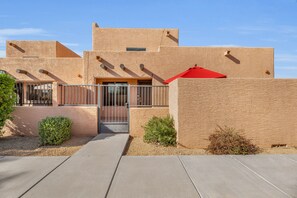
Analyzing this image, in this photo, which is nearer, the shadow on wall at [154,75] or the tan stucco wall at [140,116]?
the tan stucco wall at [140,116]

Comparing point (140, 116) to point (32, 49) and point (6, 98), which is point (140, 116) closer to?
point (6, 98)

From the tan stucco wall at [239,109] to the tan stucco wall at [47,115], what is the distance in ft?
14.7

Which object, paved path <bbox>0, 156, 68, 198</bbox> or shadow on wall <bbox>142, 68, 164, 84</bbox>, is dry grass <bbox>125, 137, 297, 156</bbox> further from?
shadow on wall <bbox>142, 68, 164, 84</bbox>

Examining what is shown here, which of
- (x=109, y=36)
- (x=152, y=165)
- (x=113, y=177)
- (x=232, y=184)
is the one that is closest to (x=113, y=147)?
(x=152, y=165)

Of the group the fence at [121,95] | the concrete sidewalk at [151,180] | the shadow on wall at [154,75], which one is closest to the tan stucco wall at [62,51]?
the fence at [121,95]

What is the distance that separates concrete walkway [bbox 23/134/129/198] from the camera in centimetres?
424

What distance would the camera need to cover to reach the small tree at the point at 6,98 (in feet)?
29.7

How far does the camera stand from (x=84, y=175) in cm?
516

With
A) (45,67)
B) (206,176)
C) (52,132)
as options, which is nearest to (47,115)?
(52,132)

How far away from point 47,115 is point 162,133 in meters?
5.69

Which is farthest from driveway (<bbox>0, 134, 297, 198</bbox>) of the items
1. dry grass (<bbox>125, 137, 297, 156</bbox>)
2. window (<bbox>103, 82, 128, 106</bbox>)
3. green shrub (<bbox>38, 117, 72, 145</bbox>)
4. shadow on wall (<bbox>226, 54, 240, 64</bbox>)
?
shadow on wall (<bbox>226, 54, 240, 64</bbox>)

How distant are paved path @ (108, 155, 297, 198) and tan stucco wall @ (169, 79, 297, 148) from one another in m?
1.42

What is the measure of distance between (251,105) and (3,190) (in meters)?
8.19

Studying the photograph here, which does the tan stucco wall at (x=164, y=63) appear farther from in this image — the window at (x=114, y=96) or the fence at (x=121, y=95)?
the window at (x=114, y=96)
